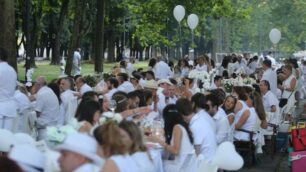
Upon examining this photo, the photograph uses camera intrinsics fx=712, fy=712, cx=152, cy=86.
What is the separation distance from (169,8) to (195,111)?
27.2 meters

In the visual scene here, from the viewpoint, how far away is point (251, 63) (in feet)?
98.1

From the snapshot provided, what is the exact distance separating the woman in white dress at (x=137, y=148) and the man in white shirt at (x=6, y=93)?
493 centimetres

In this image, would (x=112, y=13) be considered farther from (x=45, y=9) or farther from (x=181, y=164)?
(x=181, y=164)

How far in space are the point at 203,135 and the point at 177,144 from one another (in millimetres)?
722

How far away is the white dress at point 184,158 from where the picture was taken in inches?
323

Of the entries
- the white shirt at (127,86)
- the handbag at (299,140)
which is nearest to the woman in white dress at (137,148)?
the handbag at (299,140)

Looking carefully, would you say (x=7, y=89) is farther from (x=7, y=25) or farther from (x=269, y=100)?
(x=7, y=25)

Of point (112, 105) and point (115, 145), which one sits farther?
point (112, 105)

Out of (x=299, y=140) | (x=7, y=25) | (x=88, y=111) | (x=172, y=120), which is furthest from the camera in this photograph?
(x=7, y=25)

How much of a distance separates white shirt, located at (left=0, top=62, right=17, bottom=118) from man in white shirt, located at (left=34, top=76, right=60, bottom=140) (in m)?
0.83

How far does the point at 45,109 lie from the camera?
11.9 meters

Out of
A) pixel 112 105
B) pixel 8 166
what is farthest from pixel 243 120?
pixel 8 166

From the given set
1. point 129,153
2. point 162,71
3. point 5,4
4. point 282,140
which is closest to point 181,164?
point 129,153

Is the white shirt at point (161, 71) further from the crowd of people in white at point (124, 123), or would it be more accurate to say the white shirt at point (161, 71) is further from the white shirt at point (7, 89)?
the white shirt at point (7, 89)
